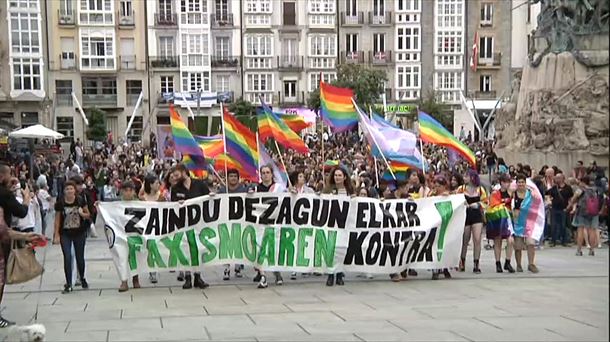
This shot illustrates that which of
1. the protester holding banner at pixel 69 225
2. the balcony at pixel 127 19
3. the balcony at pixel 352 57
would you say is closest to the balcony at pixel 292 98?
the balcony at pixel 352 57

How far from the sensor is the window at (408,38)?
214 feet

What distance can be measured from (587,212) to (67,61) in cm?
5346

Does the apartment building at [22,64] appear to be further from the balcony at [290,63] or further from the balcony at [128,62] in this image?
the balcony at [290,63]

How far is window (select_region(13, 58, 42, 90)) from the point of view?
58375 millimetres

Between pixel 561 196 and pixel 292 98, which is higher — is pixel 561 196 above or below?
below

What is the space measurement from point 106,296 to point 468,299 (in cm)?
490

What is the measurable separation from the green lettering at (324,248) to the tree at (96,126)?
45.2 m

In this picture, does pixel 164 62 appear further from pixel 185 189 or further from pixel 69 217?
pixel 69 217

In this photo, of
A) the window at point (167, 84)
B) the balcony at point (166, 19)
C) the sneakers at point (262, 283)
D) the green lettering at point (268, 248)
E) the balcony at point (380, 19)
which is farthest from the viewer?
the balcony at point (380, 19)

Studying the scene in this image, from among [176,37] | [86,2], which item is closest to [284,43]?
[176,37]

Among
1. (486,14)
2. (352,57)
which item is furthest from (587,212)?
(486,14)

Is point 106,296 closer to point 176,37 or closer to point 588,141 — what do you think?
point 588,141

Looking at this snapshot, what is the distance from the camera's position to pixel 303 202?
11.1m

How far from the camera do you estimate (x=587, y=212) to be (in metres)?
14.4
